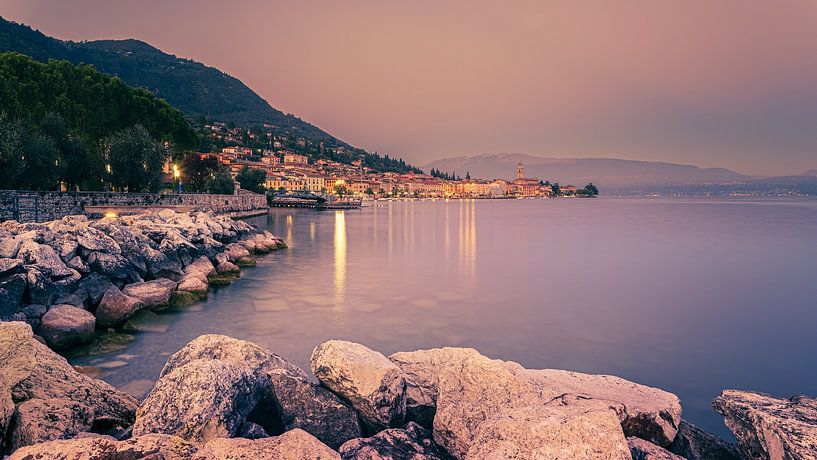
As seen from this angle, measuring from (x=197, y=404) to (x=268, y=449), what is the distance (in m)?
1.04

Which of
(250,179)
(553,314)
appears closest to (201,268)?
(553,314)

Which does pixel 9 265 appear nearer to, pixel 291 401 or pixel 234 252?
pixel 291 401

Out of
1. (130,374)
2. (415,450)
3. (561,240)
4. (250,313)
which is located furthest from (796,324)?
(561,240)

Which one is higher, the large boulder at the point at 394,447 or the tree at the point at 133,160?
the tree at the point at 133,160

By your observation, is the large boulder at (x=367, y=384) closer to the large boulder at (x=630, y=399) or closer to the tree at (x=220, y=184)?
the large boulder at (x=630, y=399)

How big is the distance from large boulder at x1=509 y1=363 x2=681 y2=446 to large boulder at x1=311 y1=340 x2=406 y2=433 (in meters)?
1.31

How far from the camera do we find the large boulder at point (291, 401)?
13.9 feet

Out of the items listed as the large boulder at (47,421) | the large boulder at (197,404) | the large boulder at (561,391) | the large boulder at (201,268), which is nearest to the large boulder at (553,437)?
the large boulder at (561,391)

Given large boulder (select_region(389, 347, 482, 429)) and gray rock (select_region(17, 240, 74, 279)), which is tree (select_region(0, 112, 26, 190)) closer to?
gray rock (select_region(17, 240, 74, 279))

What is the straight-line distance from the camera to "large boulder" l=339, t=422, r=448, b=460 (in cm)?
367

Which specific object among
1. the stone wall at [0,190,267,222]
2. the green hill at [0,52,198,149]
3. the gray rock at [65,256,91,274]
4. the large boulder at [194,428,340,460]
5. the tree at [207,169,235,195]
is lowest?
the large boulder at [194,428,340,460]

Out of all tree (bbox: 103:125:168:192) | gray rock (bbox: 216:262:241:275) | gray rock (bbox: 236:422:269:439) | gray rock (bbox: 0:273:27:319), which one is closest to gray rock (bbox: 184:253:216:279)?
gray rock (bbox: 216:262:241:275)

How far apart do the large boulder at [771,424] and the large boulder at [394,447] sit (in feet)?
8.44

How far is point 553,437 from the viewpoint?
3047mm
